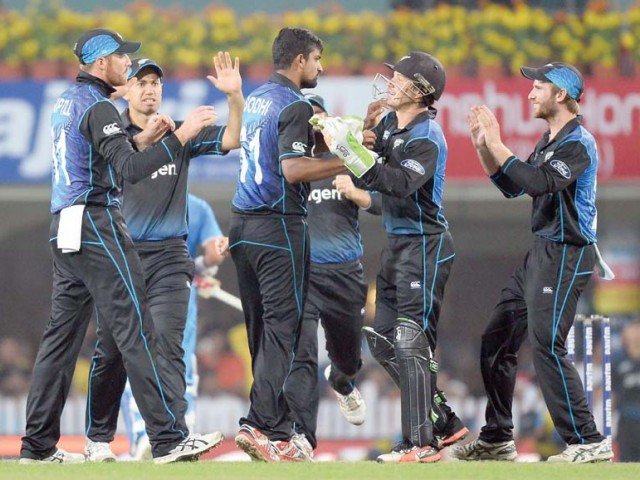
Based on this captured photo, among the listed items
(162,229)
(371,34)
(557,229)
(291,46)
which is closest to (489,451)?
(557,229)

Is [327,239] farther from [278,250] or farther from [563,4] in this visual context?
[563,4]

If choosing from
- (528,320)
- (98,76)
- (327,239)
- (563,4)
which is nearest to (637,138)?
(563,4)

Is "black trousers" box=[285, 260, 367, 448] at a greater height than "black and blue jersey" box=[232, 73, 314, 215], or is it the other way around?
"black and blue jersey" box=[232, 73, 314, 215]

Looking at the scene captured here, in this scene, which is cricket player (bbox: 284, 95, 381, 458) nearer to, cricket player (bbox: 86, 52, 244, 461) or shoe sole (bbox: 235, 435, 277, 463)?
cricket player (bbox: 86, 52, 244, 461)

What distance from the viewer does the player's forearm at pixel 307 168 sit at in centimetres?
719

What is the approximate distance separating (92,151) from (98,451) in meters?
1.76

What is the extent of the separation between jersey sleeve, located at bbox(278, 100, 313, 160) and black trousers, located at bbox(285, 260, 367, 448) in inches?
67.4

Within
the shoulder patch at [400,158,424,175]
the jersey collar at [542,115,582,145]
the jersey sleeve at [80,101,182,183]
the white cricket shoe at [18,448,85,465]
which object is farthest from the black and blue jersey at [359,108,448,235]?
the white cricket shoe at [18,448,85,465]

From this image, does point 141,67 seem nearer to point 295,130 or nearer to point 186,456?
point 295,130

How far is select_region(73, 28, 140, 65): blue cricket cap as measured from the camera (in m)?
7.20

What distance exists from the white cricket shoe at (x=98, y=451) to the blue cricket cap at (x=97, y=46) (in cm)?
209

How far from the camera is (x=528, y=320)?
7.57m

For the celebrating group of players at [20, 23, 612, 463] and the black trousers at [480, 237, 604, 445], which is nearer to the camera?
the celebrating group of players at [20, 23, 612, 463]

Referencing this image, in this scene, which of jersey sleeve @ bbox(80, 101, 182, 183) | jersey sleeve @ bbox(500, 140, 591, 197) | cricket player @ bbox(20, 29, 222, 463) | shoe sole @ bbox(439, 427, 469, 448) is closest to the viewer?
jersey sleeve @ bbox(80, 101, 182, 183)
